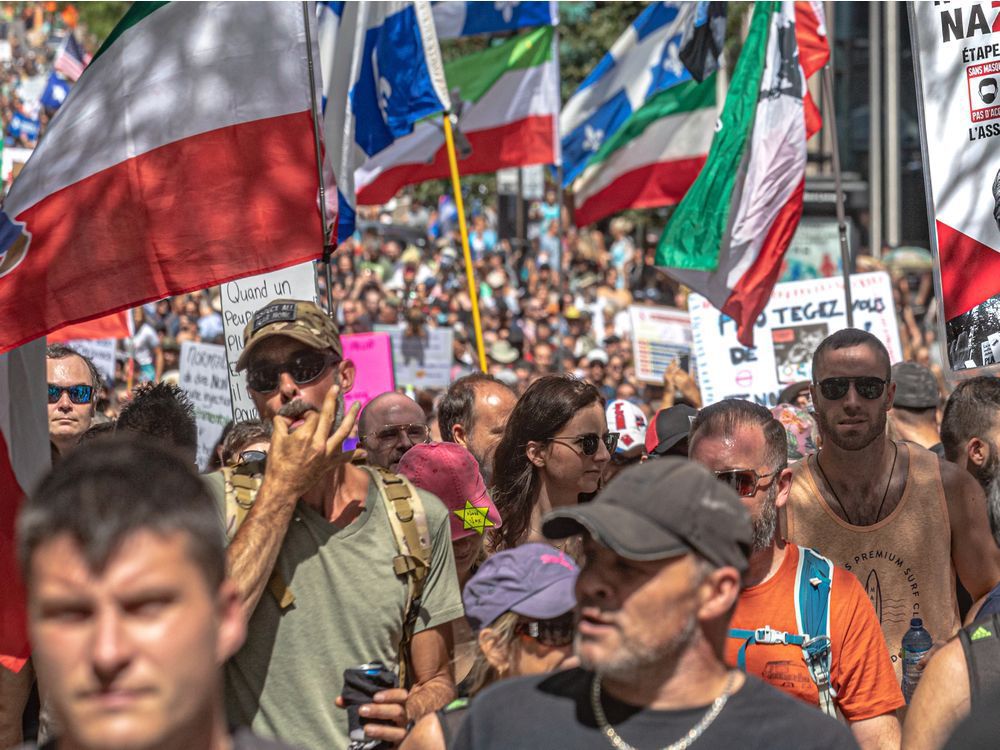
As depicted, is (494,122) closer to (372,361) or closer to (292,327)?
(372,361)

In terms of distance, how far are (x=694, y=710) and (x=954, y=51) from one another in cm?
374

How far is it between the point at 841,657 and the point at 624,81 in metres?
8.65

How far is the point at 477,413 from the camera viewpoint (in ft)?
20.7

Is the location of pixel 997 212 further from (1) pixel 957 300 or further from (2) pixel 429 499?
(2) pixel 429 499

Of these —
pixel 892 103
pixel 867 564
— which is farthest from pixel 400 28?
pixel 892 103

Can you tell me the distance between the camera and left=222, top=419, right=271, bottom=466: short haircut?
5.84 metres

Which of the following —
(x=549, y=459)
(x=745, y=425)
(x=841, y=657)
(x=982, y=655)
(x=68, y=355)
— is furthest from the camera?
(x=68, y=355)

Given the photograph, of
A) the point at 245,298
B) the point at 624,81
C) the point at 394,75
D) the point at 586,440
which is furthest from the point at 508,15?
the point at 586,440

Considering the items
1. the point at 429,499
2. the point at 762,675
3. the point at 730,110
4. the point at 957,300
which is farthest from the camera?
the point at 730,110

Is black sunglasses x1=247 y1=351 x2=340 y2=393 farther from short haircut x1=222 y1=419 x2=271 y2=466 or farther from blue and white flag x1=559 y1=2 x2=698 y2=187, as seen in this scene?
blue and white flag x1=559 y1=2 x2=698 y2=187

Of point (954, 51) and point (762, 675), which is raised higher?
point (954, 51)

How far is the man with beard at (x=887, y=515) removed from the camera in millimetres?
4914

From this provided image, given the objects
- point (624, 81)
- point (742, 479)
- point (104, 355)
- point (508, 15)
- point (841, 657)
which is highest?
point (508, 15)

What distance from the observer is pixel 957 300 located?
5.34 metres
